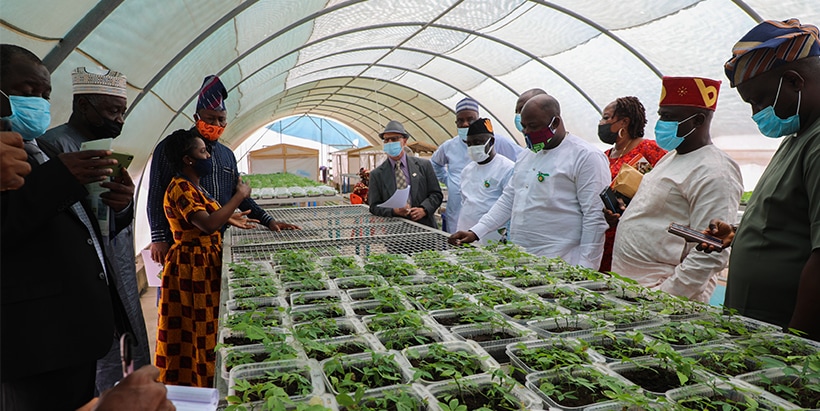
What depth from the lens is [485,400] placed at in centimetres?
121

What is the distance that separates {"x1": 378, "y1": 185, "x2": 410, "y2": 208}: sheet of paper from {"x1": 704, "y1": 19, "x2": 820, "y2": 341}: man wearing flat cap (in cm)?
272

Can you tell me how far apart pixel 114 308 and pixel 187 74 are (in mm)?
5322

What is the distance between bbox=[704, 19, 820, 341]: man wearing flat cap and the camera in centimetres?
167

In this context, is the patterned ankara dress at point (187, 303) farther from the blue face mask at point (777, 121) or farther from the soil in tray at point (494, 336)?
the blue face mask at point (777, 121)

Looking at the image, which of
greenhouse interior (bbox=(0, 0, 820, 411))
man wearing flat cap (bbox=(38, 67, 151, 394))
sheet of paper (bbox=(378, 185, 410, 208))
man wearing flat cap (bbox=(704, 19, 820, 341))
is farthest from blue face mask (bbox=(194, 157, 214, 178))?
man wearing flat cap (bbox=(704, 19, 820, 341))

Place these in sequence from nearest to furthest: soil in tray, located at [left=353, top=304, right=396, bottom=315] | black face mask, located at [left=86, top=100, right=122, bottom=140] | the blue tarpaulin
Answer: soil in tray, located at [left=353, top=304, right=396, bottom=315]
black face mask, located at [left=86, top=100, right=122, bottom=140]
the blue tarpaulin

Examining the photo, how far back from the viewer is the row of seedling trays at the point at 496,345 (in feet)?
3.88

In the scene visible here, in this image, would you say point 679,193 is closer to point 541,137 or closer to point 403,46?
point 541,137

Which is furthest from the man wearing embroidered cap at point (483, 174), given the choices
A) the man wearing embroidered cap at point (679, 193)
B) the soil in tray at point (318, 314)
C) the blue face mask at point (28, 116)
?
the blue face mask at point (28, 116)

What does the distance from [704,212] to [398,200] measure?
8.29 feet

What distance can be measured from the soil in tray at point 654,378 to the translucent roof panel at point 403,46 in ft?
9.33

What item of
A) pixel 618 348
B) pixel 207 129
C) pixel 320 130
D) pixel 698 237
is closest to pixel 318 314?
pixel 618 348

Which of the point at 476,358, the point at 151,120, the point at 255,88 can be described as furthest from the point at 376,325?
the point at 255,88

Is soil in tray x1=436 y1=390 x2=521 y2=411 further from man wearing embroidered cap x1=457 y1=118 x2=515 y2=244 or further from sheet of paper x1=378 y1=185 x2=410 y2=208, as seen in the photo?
sheet of paper x1=378 y1=185 x2=410 y2=208
